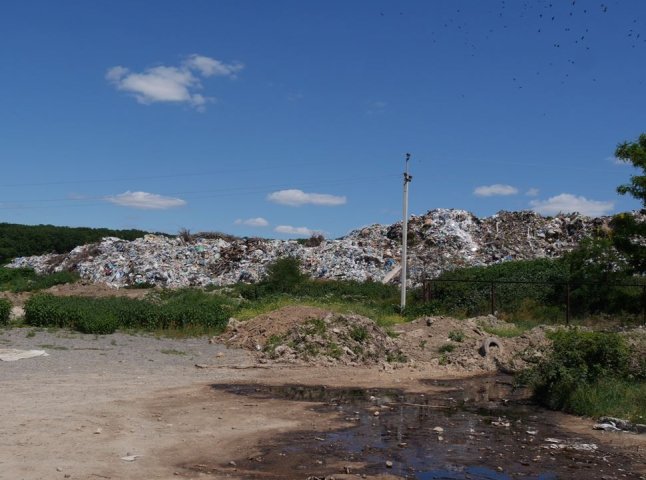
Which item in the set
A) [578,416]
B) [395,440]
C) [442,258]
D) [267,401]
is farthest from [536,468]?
[442,258]

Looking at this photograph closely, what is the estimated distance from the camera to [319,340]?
16156 millimetres

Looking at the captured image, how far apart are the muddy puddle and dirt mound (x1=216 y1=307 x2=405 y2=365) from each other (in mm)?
3741

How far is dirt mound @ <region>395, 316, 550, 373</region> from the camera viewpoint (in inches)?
614

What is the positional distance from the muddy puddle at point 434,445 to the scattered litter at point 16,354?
19.1 feet

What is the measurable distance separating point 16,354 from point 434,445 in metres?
10.1

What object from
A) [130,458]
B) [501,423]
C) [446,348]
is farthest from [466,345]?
[130,458]

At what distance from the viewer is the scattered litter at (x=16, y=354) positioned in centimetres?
1417

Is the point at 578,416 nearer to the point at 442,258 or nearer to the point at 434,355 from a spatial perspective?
the point at 434,355

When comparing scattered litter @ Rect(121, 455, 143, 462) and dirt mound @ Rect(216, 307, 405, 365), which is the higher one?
dirt mound @ Rect(216, 307, 405, 365)

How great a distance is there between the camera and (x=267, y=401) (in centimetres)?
1118

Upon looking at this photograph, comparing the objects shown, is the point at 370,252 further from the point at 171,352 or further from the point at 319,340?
the point at 171,352

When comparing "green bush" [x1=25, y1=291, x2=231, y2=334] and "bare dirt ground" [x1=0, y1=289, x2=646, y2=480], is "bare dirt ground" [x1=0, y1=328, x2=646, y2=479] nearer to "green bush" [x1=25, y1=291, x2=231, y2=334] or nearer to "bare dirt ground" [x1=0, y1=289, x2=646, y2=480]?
"bare dirt ground" [x1=0, y1=289, x2=646, y2=480]

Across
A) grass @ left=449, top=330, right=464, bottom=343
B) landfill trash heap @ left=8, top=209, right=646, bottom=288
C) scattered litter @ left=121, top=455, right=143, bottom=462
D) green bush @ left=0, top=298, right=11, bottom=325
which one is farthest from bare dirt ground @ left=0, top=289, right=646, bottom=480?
landfill trash heap @ left=8, top=209, right=646, bottom=288

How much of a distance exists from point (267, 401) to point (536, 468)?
16.5ft
